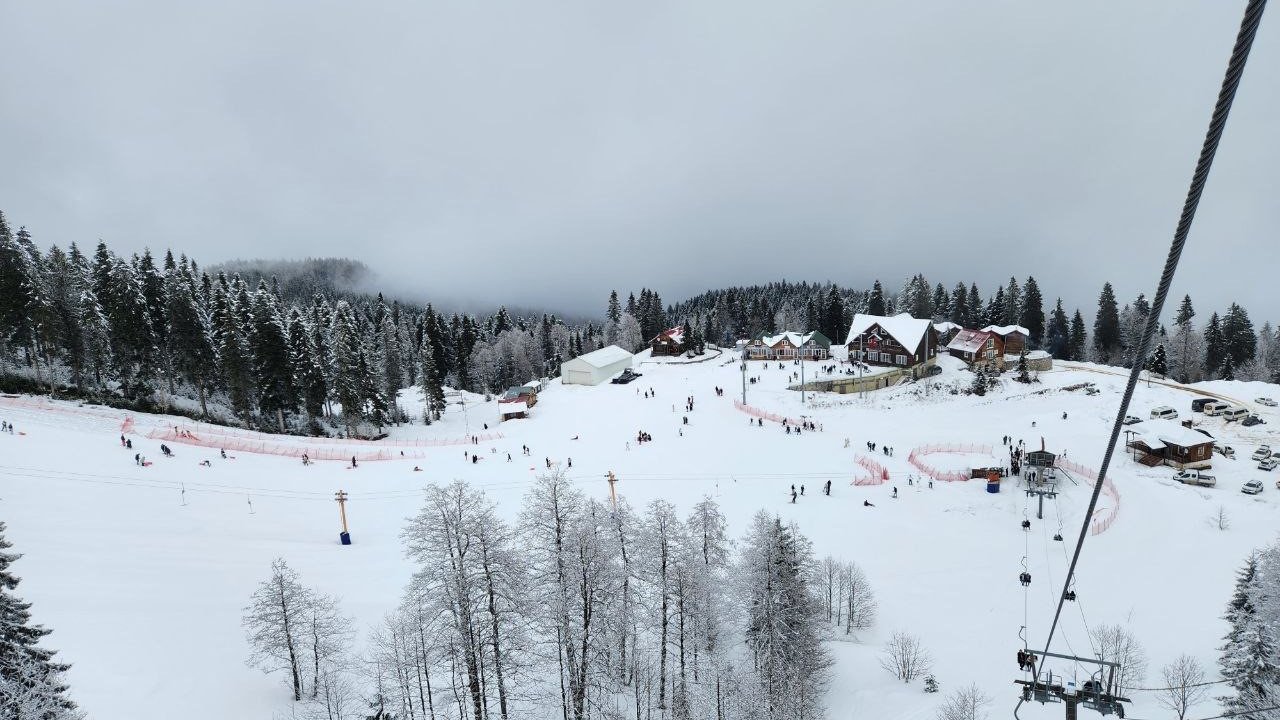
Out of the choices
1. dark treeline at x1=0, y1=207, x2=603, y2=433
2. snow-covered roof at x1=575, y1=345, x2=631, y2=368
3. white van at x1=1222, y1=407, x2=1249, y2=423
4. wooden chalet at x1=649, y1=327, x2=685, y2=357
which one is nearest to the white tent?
snow-covered roof at x1=575, y1=345, x2=631, y2=368

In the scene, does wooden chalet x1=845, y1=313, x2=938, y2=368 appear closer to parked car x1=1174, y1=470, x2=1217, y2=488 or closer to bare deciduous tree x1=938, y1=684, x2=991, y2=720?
parked car x1=1174, y1=470, x2=1217, y2=488

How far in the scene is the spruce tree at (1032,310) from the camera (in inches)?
3686

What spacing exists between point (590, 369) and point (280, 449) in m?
42.9

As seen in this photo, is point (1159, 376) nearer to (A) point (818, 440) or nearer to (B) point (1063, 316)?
(B) point (1063, 316)

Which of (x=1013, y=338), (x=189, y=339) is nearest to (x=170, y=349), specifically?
(x=189, y=339)

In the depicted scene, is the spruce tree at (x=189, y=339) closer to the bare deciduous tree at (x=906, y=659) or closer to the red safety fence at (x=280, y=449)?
the red safety fence at (x=280, y=449)

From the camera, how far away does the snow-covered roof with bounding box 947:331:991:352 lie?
→ 259 ft

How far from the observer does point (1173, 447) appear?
42.2 m

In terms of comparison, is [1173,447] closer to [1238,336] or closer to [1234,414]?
[1234,414]

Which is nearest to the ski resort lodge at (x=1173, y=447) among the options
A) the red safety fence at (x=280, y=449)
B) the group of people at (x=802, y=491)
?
the group of people at (x=802, y=491)

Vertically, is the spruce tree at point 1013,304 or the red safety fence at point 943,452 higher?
the spruce tree at point 1013,304

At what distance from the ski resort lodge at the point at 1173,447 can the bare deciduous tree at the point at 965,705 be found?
109 ft

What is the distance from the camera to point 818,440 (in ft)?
161

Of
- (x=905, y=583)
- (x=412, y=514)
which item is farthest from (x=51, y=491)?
(x=905, y=583)
